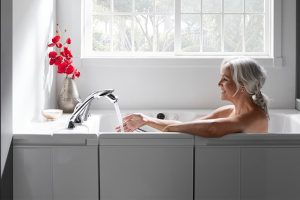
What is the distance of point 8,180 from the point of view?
3.29 m

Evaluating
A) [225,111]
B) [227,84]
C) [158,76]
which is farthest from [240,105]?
[158,76]

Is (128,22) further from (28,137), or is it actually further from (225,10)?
(28,137)

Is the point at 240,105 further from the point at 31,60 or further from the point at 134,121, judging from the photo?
the point at 31,60

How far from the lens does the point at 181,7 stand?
4.88m

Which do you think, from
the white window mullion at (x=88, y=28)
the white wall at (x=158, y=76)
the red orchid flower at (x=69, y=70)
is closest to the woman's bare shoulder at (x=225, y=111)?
the white wall at (x=158, y=76)

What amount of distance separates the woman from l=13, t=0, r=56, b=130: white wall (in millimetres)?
917

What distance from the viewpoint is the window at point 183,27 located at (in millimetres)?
4871

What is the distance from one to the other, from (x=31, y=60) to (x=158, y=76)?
1.19m

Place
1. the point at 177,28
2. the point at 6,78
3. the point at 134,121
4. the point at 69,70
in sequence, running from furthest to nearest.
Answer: the point at 177,28 < the point at 69,70 < the point at 134,121 < the point at 6,78

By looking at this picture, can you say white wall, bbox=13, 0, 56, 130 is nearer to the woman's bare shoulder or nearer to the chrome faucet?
the chrome faucet

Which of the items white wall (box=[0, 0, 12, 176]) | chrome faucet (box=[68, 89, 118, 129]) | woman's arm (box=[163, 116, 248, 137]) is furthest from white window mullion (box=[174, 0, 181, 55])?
white wall (box=[0, 0, 12, 176])

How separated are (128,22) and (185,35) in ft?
1.63

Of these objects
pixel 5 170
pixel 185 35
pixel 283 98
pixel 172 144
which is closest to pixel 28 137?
pixel 5 170

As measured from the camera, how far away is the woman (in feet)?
10.9
